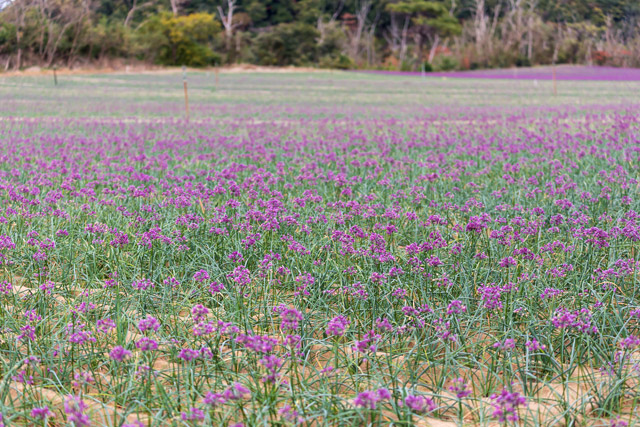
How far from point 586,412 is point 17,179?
260 inches

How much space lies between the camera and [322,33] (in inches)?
2793

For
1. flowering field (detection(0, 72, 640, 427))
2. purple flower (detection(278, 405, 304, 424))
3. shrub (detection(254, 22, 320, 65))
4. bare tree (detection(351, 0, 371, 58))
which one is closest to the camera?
purple flower (detection(278, 405, 304, 424))

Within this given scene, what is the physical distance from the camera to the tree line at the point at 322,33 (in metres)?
52.2

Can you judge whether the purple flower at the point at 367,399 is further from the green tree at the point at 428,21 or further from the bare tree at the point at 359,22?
the bare tree at the point at 359,22

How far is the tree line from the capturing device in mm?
52156

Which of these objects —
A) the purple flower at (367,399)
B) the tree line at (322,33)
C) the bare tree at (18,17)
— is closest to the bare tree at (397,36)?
the tree line at (322,33)

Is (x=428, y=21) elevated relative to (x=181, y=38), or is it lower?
elevated

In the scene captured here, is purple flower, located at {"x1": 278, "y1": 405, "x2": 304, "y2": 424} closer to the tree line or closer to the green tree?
the tree line

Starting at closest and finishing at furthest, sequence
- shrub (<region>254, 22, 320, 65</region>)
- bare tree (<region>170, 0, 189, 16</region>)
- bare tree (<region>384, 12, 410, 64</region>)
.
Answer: shrub (<region>254, 22, 320, 65</region>) < bare tree (<region>170, 0, 189, 16</region>) < bare tree (<region>384, 12, 410, 64</region>)

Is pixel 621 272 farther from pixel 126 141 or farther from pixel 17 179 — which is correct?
pixel 126 141

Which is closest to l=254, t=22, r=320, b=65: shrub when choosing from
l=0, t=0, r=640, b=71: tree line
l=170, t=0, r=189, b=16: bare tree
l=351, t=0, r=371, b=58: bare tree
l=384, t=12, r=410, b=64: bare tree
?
l=0, t=0, r=640, b=71: tree line

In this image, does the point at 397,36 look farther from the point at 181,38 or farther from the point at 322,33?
the point at 181,38

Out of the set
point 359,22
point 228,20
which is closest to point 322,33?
point 228,20

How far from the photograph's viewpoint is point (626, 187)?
6.34 m
